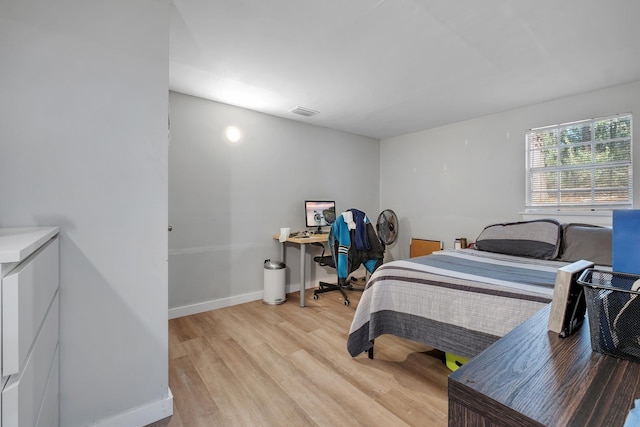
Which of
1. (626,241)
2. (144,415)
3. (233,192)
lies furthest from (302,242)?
(626,241)

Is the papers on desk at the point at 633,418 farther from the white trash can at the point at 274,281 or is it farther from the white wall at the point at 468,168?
the white wall at the point at 468,168

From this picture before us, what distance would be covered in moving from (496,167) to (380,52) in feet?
7.83

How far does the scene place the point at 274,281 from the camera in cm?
340

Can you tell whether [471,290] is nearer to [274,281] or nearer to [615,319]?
[615,319]

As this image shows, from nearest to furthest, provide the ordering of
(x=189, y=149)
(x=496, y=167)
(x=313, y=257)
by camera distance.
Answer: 1. (x=189, y=149)
2. (x=496, y=167)
3. (x=313, y=257)

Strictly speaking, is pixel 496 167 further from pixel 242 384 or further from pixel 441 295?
pixel 242 384

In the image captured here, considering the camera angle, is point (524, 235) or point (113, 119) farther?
point (524, 235)

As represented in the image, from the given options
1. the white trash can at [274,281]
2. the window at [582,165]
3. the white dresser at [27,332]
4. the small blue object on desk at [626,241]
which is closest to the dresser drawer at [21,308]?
the white dresser at [27,332]

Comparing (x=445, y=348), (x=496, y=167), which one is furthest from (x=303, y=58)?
(x=496, y=167)

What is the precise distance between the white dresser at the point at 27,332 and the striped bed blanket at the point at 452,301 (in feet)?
5.39

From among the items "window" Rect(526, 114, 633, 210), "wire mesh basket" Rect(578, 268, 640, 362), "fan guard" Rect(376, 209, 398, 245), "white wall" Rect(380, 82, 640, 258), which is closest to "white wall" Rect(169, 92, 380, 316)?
"fan guard" Rect(376, 209, 398, 245)

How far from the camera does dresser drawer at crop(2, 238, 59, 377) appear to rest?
736 millimetres

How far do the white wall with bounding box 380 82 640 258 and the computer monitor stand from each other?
4.46 feet

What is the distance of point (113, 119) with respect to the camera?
1445 mm
